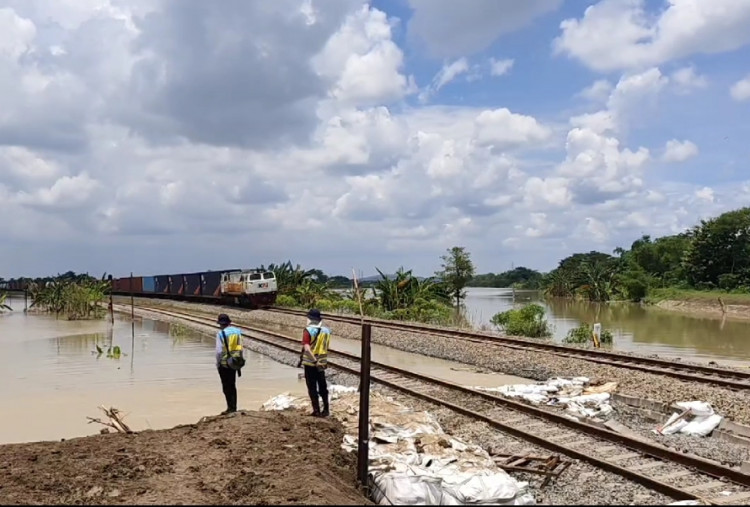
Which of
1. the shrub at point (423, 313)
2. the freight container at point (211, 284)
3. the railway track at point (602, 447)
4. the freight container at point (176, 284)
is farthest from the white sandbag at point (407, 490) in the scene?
the freight container at point (176, 284)

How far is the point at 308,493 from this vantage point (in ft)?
20.1

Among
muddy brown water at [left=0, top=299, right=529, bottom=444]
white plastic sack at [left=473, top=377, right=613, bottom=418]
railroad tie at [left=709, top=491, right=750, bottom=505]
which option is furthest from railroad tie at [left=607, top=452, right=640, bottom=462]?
muddy brown water at [left=0, top=299, right=529, bottom=444]

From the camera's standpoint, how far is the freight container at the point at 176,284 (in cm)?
5515

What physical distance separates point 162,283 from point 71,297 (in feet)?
60.6

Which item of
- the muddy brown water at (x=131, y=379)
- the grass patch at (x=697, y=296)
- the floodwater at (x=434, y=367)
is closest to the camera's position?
the muddy brown water at (x=131, y=379)

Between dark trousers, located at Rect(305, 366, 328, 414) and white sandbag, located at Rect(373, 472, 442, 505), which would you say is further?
dark trousers, located at Rect(305, 366, 328, 414)

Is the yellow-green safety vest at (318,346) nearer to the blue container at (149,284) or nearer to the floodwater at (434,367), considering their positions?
the floodwater at (434,367)

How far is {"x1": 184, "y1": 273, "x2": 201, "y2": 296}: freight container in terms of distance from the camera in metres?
51.6

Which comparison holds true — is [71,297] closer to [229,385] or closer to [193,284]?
[193,284]

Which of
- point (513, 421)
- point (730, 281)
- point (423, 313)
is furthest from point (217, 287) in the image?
point (730, 281)

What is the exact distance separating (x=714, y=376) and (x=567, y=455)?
26.9 ft

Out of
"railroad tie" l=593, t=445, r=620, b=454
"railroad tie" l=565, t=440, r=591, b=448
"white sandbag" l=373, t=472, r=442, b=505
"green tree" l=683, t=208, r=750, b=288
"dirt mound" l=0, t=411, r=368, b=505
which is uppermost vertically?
"green tree" l=683, t=208, r=750, b=288

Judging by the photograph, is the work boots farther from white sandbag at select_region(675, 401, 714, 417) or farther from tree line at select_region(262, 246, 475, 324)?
tree line at select_region(262, 246, 475, 324)

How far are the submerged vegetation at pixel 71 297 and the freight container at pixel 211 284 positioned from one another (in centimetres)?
714
